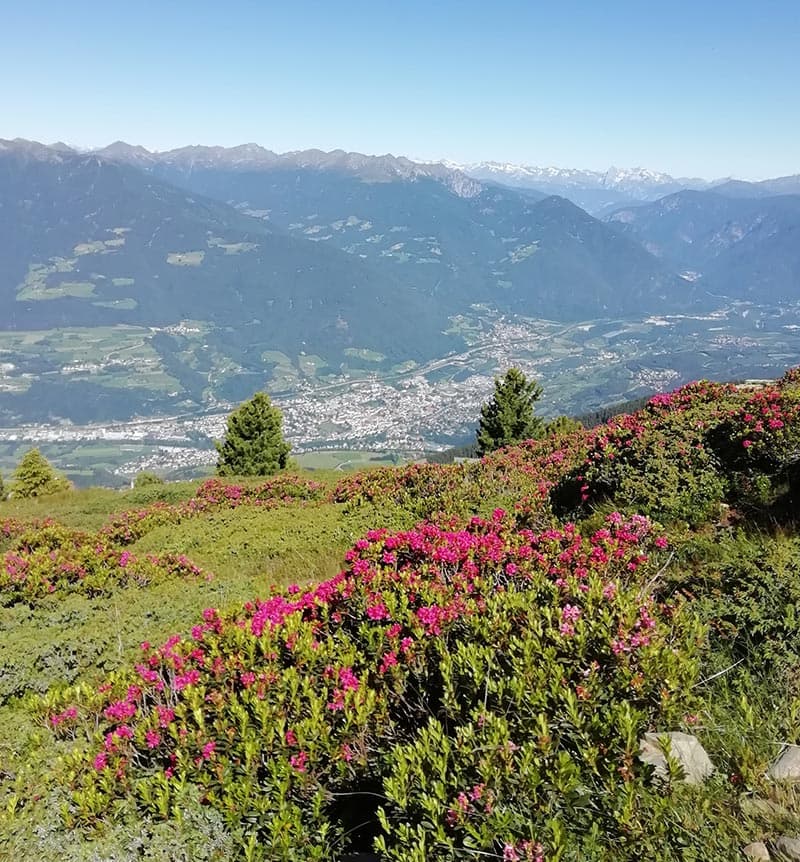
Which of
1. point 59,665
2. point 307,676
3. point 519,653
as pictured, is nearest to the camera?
point 519,653

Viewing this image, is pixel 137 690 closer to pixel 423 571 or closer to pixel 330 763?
pixel 330 763

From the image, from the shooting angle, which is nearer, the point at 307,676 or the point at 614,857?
the point at 614,857

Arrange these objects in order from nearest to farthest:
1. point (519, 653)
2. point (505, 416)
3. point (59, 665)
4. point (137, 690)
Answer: point (519, 653)
point (137, 690)
point (59, 665)
point (505, 416)

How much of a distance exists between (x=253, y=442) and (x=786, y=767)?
94.7 ft

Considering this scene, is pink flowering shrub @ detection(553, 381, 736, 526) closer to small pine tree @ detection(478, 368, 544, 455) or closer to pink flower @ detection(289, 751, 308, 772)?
pink flower @ detection(289, 751, 308, 772)

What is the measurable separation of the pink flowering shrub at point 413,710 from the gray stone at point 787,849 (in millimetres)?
592

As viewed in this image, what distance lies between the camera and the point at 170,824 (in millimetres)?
3479

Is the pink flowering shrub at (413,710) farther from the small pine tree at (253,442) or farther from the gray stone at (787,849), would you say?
the small pine tree at (253,442)

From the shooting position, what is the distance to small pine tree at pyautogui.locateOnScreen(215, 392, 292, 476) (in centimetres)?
2964

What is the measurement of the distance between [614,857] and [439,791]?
78cm

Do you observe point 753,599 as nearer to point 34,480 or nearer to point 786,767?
point 786,767

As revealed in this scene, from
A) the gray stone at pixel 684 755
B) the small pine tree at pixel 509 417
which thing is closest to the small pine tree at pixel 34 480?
the small pine tree at pixel 509 417

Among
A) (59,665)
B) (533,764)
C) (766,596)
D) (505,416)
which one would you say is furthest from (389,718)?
(505,416)

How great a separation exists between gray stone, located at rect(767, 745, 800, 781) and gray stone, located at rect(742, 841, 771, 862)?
0.48 m
